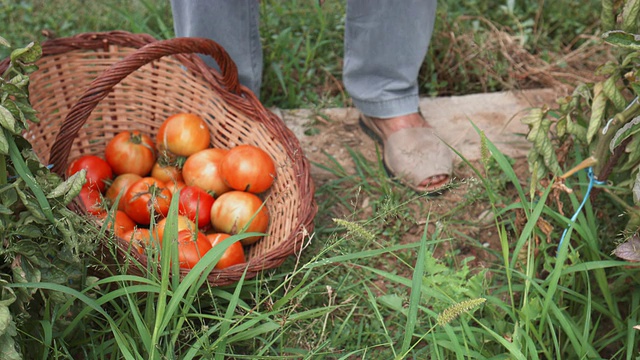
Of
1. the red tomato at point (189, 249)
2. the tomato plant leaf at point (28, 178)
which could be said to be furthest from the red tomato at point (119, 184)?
the tomato plant leaf at point (28, 178)

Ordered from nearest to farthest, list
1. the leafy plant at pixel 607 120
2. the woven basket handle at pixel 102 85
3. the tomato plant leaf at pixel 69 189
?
1. the tomato plant leaf at pixel 69 189
2. the leafy plant at pixel 607 120
3. the woven basket handle at pixel 102 85

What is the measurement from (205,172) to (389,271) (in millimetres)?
628

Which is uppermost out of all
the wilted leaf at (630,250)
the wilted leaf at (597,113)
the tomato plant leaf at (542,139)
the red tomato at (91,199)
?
the wilted leaf at (597,113)

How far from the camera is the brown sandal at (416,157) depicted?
7.61ft

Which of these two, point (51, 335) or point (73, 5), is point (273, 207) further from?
point (73, 5)

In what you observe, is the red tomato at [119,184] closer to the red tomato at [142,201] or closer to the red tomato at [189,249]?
the red tomato at [142,201]

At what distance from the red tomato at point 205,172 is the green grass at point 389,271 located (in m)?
0.34

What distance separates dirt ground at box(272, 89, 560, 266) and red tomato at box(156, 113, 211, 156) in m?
0.45

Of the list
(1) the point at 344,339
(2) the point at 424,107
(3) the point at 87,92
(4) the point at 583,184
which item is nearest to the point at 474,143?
(2) the point at 424,107

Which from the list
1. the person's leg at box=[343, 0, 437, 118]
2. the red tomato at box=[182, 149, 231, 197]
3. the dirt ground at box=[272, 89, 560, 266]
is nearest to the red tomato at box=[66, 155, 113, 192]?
the red tomato at box=[182, 149, 231, 197]

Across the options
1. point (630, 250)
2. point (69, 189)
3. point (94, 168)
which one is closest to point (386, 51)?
point (94, 168)

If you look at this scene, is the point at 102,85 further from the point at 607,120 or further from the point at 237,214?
the point at 607,120

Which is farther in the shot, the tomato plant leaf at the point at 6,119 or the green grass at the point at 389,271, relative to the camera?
the green grass at the point at 389,271

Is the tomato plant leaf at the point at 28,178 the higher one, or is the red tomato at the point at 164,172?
the tomato plant leaf at the point at 28,178
